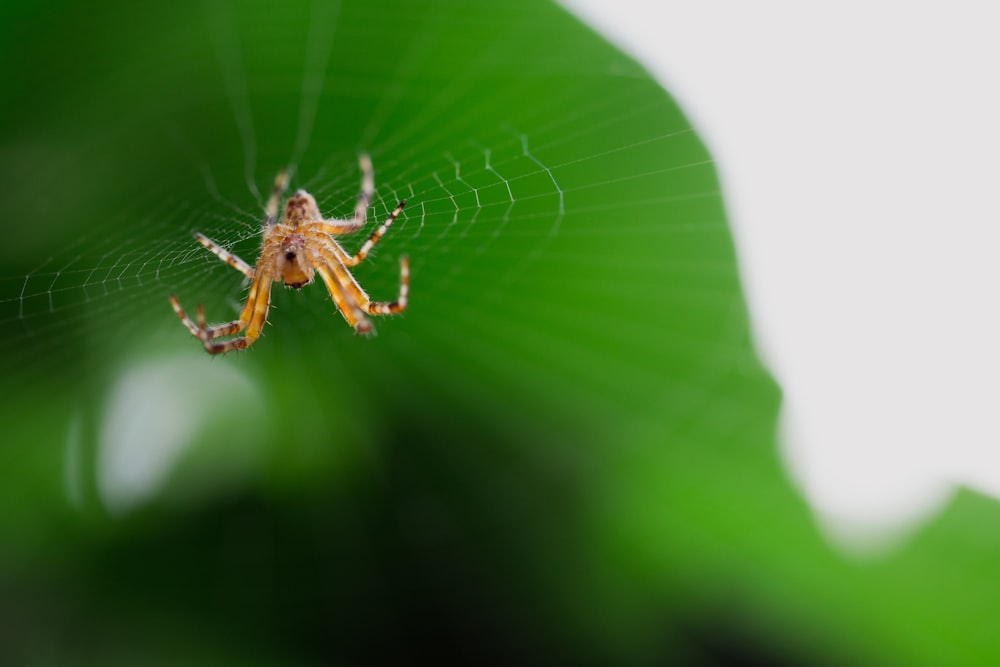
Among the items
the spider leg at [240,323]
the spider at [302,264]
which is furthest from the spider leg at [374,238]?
the spider leg at [240,323]

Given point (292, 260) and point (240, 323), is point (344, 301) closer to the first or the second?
point (292, 260)

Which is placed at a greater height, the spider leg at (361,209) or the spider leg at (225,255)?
the spider leg at (361,209)

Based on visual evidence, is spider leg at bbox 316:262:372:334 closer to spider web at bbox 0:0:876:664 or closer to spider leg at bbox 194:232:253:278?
spider web at bbox 0:0:876:664

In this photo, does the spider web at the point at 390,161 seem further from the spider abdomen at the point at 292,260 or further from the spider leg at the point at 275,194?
the spider abdomen at the point at 292,260

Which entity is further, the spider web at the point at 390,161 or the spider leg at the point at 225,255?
the spider leg at the point at 225,255

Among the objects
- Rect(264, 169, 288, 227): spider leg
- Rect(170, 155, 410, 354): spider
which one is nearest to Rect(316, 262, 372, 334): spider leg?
Rect(170, 155, 410, 354): spider

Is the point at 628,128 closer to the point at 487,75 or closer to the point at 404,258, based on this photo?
the point at 487,75

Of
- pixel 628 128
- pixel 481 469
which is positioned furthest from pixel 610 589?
pixel 628 128
